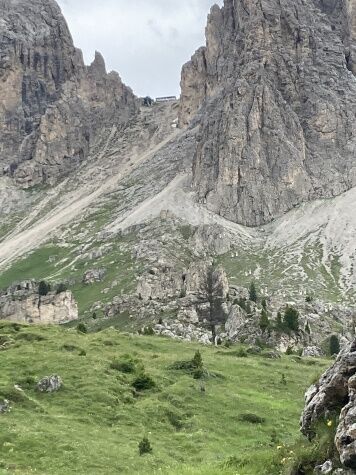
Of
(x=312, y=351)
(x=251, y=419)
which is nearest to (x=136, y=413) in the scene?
(x=251, y=419)

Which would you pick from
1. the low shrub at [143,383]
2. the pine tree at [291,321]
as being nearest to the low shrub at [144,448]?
the low shrub at [143,383]

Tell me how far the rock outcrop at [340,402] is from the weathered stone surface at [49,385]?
992 inches

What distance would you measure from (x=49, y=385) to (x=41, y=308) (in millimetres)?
145545

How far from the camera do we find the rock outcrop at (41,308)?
18275 cm

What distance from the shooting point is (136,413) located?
41.0 m

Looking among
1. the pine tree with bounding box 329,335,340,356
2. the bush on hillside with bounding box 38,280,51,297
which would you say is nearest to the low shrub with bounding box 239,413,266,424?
the pine tree with bounding box 329,335,340,356

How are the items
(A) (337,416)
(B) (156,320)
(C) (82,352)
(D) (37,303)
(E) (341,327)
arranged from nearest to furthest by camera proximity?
1. (A) (337,416)
2. (C) (82,352)
3. (E) (341,327)
4. (B) (156,320)
5. (D) (37,303)

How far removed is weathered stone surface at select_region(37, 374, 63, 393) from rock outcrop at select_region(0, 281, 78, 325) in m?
140

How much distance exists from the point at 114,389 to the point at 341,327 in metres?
97.0

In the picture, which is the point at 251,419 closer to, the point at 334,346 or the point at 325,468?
the point at 325,468

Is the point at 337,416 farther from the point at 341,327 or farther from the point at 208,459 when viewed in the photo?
the point at 341,327

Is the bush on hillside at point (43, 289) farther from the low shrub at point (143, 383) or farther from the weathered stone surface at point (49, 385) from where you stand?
the weathered stone surface at point (49, 385)

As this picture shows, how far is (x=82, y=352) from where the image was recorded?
181 ft

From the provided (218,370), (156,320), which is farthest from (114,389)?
(156,320)
